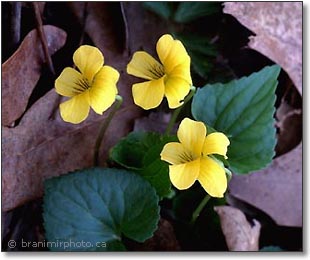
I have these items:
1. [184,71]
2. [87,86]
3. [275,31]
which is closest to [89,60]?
[87,86]

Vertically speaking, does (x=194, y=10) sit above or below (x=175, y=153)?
above

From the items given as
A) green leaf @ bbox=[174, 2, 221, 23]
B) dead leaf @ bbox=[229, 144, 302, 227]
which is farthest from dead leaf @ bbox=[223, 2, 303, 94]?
dead leaf @ bbox=[229, 144, 302, 227]

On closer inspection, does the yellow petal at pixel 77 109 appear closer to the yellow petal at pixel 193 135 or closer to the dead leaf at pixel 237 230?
the yellow petal at pixel 193 135

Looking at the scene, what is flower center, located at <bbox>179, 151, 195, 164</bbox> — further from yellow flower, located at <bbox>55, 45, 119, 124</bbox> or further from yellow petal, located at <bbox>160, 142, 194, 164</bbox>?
yellow flower, located at <bbox>55, 45, 119, 124</bbox>

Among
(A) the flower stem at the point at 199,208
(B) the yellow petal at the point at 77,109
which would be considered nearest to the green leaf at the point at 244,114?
(A) the flower stem at the point at 199,208

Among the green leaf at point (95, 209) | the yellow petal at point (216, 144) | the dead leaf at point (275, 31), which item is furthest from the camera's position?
the dead leaf at point (275, 31)

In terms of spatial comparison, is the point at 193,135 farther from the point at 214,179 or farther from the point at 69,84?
the point at 69,84
